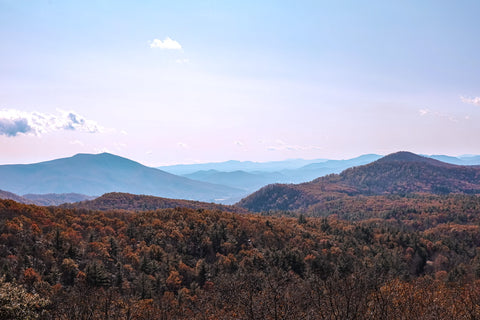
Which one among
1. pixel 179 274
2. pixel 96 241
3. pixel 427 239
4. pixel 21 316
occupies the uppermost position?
pixel 21 316

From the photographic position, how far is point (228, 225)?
123 metres

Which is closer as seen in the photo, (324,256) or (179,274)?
(179,274)

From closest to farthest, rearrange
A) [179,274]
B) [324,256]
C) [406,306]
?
[406,306] → [179,274] → [324,256]

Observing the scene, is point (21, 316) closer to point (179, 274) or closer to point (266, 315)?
point (266, 315)

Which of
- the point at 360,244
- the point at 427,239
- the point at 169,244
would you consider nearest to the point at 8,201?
the point at 169,244

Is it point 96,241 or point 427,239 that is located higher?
point 96,241

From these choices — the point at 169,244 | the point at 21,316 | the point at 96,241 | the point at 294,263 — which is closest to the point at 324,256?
the point at 294,263

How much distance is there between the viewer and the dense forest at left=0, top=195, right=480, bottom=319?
100 ft

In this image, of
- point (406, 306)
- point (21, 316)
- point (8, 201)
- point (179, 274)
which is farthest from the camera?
point (8, 201)

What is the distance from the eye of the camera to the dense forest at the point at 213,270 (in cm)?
3052

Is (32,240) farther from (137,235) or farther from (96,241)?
(137,235)

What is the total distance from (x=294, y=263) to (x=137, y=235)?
4951cm

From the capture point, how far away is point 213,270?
8325 cm

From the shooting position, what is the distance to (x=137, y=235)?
102312 mm
